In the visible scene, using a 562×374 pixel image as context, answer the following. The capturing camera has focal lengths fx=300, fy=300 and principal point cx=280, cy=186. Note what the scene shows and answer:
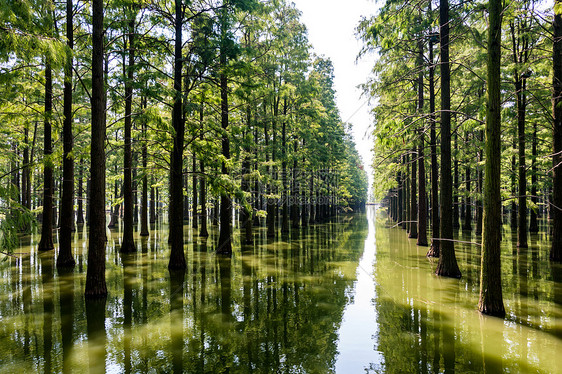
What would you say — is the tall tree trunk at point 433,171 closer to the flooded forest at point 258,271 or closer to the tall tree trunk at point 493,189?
the flooded forest at point 258,271

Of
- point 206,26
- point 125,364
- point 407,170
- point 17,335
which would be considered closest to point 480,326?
point 125,364

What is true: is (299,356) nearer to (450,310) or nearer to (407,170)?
(450,310)

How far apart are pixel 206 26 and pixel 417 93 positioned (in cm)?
1300

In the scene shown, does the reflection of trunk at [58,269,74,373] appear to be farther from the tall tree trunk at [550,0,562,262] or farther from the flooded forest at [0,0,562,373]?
the tall tree trunk at [550,0,562,262]

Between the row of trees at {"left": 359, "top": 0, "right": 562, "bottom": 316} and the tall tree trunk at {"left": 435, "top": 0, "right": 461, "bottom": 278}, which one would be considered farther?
the tall tree trunk at {"left": 435, "top": 0, "right": 461, "bottom": 278}

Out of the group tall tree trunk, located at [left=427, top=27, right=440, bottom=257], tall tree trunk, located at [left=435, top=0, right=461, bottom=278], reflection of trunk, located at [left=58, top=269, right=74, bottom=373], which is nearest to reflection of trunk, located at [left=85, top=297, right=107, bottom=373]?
reflection of trunk, located at [left=58, top=269, right=74, bottom=373]

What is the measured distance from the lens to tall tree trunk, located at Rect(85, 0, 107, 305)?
9.11 meters

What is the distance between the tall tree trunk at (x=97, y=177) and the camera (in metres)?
9.11

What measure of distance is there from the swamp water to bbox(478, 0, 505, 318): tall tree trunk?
1.89 feet

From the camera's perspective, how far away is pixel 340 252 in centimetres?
1798

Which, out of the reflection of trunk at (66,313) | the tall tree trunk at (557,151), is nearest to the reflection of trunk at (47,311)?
the reflection of trunk at (66,313)

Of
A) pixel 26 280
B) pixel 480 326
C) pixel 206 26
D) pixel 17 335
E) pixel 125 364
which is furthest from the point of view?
pixel 206 26

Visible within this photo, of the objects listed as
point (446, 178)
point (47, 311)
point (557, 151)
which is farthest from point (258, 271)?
point (557, 151)

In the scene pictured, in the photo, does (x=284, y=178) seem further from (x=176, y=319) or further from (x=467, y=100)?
(x=176, y=319)
